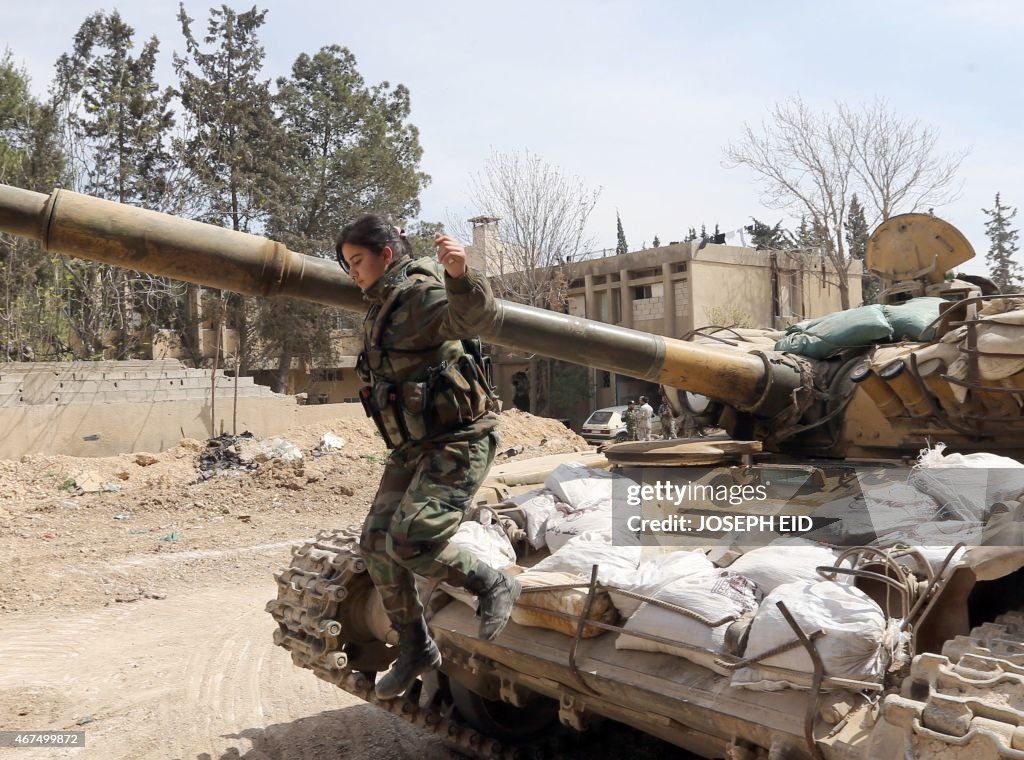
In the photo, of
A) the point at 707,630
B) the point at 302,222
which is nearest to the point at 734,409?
the point at 707,630

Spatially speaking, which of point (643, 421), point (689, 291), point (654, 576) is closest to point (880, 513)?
point (654, 576)

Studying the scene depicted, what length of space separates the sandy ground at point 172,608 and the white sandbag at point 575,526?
1478 millimetres

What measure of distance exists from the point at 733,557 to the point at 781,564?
40 centimetres

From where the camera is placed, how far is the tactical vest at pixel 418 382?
10.7 feet

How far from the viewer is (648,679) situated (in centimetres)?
339

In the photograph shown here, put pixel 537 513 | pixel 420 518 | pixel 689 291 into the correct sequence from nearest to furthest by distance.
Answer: pixel 420 518 → pixel 537 513 → pixel 689 291

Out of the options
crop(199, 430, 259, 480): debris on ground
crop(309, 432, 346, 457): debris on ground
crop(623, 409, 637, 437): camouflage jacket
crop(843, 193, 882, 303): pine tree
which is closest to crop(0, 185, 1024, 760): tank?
crop(199, 430, 259, 480): debris on ground

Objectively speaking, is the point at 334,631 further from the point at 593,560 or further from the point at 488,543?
the point at 593,560

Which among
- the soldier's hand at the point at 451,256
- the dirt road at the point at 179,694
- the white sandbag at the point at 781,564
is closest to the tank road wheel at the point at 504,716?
the dirt road at the point at 179,694

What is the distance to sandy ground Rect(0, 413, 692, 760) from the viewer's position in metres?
5.38

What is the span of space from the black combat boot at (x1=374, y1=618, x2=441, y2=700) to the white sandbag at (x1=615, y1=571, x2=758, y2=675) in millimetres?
656

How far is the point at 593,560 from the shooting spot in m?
3.96

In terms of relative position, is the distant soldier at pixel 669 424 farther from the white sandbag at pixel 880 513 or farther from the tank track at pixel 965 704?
the tank track at pixel 965 704

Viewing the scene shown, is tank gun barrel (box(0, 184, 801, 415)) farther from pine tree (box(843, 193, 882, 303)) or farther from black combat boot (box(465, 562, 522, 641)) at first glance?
pine tree (box(843, 193, 882, 303))
